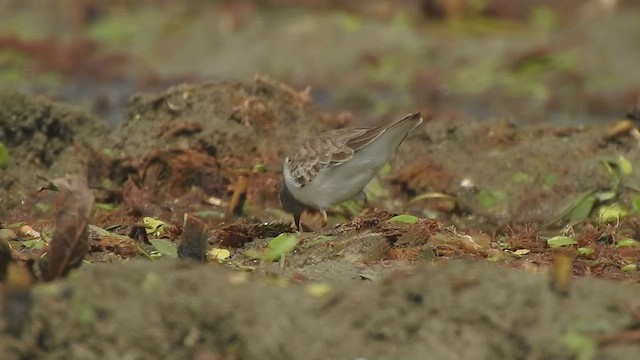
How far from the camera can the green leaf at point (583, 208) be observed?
422 inches

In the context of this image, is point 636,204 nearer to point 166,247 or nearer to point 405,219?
point 405,219

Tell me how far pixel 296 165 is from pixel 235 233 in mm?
1705

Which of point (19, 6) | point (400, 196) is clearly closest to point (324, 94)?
point (19, 6)

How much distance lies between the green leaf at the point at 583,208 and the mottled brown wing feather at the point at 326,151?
6.02 ft

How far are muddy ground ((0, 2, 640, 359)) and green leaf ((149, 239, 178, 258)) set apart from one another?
0.06 ft

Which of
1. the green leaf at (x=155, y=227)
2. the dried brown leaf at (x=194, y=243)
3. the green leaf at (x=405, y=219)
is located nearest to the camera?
the dried brown leaf at (x=194, y=243)

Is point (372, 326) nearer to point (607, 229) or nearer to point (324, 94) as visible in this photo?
point (607, 229)

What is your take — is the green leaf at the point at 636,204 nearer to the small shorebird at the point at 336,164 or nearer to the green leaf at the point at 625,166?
the green leaf at the point at 625,166

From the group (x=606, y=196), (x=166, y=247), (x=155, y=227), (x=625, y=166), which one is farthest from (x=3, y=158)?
(x=625, y=166)

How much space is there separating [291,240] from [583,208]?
10.5 ft

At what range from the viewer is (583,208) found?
10.8 meters

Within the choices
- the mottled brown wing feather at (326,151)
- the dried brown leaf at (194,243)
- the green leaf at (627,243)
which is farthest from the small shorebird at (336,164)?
the dried brown leaf at (194,243)

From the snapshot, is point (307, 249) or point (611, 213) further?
point (611, 213)

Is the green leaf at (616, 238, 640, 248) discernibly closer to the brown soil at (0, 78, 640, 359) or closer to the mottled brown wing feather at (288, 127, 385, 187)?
the brown soil at (0, 78, 640, 359)
